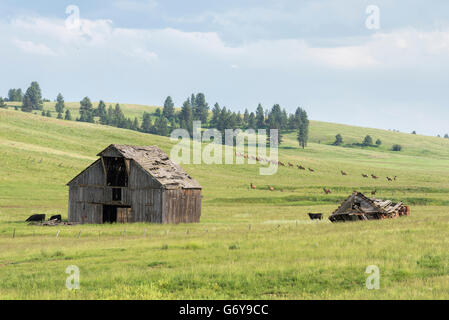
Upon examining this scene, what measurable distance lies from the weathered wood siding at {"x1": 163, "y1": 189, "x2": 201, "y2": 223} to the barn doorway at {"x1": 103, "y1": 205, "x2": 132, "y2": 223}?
11.5ft

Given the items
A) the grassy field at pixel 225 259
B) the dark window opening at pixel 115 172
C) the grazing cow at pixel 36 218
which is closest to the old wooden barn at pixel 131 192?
the dark window opening at pixel 115 172

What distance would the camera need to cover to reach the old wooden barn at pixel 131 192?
48.4m

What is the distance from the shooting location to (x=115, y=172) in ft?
164

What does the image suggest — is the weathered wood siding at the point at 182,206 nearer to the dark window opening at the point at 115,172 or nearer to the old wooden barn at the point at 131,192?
the old wooden barn at the point at 131,192

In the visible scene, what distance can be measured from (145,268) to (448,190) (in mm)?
76706

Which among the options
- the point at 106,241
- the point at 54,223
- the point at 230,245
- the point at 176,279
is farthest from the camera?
the point at 54,223

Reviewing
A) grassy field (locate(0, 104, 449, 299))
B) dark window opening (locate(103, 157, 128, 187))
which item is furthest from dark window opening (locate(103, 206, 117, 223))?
grassy field (locate(0, 104, 449, 299))

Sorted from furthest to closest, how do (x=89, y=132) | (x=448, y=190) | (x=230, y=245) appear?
(x=89, y=132) < (x=448, y=190) < (x=230, y=245)

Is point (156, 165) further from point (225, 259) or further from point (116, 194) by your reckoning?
point (225, 259)

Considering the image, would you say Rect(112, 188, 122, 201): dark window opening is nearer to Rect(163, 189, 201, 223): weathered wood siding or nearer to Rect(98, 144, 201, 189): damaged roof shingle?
Rect(98, 144, 201, 189): damaged roof shingle

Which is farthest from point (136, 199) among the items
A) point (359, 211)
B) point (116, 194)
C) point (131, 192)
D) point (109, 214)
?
point (359, 211)

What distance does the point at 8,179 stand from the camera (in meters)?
75.6
